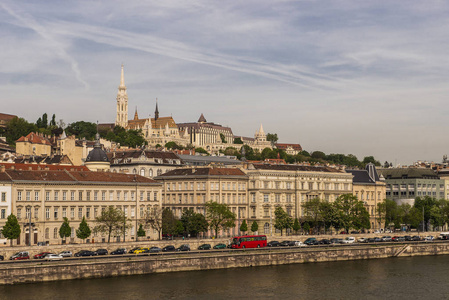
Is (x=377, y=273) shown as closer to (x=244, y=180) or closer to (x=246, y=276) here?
(x=246, y=276)

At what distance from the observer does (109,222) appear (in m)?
92.2

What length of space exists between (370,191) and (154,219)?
162 feet

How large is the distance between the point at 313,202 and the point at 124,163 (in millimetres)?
37071

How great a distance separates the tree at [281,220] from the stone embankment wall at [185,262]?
17.7 meters

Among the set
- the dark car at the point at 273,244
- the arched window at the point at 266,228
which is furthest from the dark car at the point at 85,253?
the arched window at the point at 266,228

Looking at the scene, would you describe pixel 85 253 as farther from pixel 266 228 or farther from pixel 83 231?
pixel 266 228

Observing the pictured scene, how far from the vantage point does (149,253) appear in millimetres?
78188

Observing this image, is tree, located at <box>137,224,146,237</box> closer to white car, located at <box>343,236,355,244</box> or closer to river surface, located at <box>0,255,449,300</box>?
river surface, located at <box>0,255,449,300</box>

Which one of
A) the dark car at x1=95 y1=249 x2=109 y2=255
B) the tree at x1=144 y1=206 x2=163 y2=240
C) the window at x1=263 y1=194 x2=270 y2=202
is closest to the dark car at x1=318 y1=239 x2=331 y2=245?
the window at x1=263 y1=194 x2=270 y2=202

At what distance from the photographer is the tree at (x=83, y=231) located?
89000 mm

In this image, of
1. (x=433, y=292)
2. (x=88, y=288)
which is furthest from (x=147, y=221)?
(x=433, y=292)

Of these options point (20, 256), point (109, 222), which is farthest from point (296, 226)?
point (20, 256)

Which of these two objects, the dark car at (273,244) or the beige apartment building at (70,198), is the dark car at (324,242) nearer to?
the dark car at (273,244)

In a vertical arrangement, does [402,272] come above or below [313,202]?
below
